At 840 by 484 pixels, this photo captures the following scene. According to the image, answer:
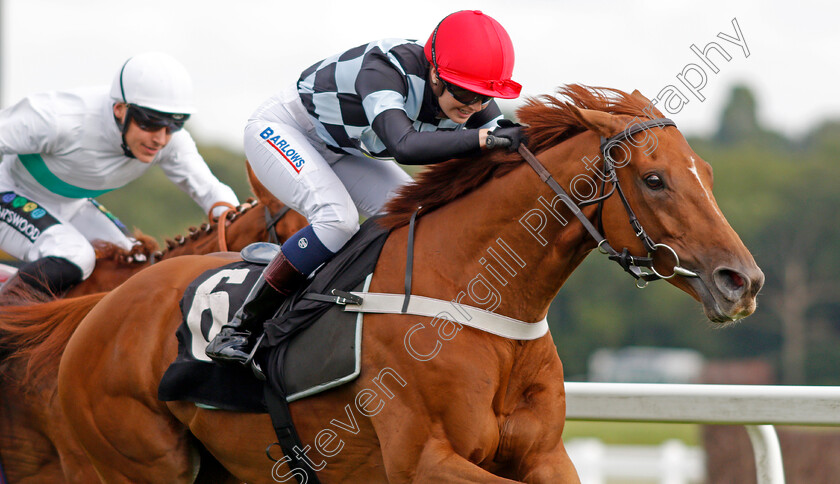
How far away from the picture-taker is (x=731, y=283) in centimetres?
313

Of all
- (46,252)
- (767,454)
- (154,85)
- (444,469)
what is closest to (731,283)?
(444,469)

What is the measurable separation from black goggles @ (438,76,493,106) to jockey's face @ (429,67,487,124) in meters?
0.02

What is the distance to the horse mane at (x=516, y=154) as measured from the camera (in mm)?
3588

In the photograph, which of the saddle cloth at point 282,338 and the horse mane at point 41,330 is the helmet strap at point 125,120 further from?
the saddle cloth at point 282,338

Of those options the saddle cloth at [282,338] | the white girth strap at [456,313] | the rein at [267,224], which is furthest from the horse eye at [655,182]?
the rein at [267,224]

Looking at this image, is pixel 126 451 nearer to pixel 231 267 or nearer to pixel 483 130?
pixel 231 267

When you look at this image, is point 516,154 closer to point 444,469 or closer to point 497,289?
point 497,289

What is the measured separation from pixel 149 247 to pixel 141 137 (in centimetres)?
65

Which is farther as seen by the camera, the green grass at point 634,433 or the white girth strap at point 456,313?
the green grass at point 634,433

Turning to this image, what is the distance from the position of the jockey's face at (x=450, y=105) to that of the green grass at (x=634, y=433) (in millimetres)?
20806

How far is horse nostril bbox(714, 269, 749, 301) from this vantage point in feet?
10.2

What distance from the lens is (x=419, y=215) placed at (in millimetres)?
3875

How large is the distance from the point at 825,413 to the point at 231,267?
2.61 meters

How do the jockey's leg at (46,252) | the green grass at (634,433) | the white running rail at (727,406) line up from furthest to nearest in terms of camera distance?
the green grass at (634,433) < the jockey's leg at (46,252) < the white running rail at (727,406)
